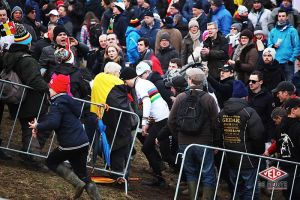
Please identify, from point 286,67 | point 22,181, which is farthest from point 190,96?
point 286,67

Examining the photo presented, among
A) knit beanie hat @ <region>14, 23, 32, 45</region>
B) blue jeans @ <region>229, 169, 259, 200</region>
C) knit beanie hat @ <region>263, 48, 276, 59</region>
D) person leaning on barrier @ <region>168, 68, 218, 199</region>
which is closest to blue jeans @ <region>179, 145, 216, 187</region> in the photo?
person leaning on barrier @ <region>168, 68, 218, 199</region>

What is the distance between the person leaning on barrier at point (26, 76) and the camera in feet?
49.2

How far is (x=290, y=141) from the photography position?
46.2 feet

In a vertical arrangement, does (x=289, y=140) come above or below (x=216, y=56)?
below

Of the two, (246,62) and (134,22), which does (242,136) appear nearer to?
(246,62)

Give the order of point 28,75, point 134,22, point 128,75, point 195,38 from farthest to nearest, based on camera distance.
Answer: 1. point 134,22
2. point 195,38
3. point 128,75
4. point 28,75

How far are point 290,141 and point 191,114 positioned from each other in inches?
59.6

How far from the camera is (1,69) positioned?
15773 millimetres

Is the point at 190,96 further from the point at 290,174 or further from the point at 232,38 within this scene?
the point at 232,38

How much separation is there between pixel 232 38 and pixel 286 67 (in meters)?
1.42

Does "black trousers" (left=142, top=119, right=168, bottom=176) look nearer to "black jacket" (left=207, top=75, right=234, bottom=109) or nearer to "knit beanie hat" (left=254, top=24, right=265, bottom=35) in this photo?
"black jacket" (left=207, top=75, right=234, bottom=109)

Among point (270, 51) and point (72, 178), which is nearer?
point (72, 178)

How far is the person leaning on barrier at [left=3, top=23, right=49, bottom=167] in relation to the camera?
15.0 metres

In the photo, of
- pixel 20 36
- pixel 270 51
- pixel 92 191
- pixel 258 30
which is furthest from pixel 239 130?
pixel 258 30
